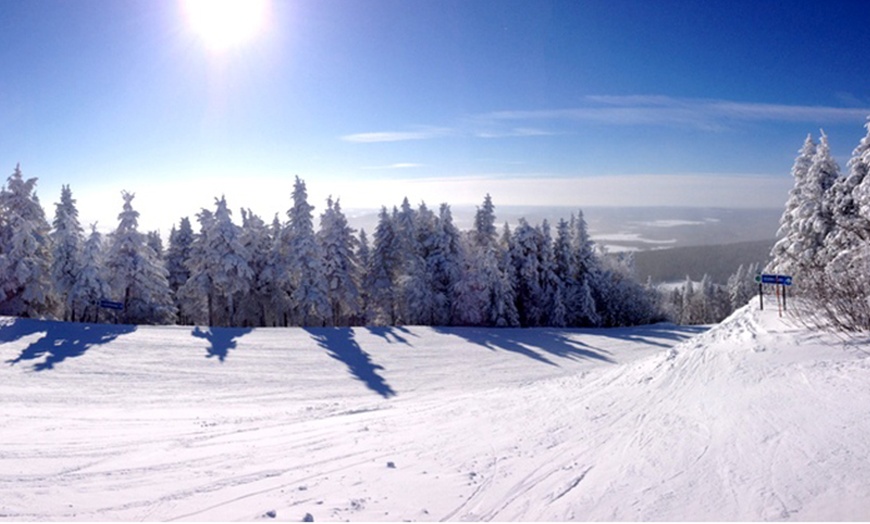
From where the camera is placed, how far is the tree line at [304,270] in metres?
29.6

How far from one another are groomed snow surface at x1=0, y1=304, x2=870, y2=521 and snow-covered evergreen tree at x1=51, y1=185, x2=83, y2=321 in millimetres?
15402

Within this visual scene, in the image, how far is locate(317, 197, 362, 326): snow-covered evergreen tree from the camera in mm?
34094

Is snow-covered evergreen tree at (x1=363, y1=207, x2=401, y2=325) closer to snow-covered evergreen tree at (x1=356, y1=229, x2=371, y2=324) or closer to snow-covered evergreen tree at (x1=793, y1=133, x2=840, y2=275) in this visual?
snow-covered evergreen tree at (x1=356, y1=229, x2=371, y2=324)

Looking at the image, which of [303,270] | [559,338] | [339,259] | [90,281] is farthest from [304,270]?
[559,338]

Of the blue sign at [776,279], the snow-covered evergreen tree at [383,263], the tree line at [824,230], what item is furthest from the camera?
the snow-covered evergreen tree at [383,263]

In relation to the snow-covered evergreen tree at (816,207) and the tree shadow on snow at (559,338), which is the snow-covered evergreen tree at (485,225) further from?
the snow-covered evergreen tree at (816,207)

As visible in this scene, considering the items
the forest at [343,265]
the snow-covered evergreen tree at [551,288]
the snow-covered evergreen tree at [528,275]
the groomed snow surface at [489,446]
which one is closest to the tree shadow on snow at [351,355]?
the groomed snow surface at [489,446]

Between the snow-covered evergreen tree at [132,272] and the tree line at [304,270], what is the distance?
78 mm

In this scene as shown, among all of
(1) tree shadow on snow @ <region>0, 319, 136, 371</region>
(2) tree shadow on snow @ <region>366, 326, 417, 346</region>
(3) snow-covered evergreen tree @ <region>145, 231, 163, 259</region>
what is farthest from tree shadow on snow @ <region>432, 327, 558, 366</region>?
(3) snow-covered evergreen tree @ <region>145, 231, 163, 259</region>

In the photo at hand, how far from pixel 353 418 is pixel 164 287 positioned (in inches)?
1054

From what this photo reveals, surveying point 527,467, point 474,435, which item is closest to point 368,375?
point 474,435

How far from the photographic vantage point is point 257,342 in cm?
2441

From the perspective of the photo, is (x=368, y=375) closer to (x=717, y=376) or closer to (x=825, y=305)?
(x=717, y=376)

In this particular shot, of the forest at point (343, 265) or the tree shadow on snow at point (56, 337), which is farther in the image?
the forest at point (343, 265)
